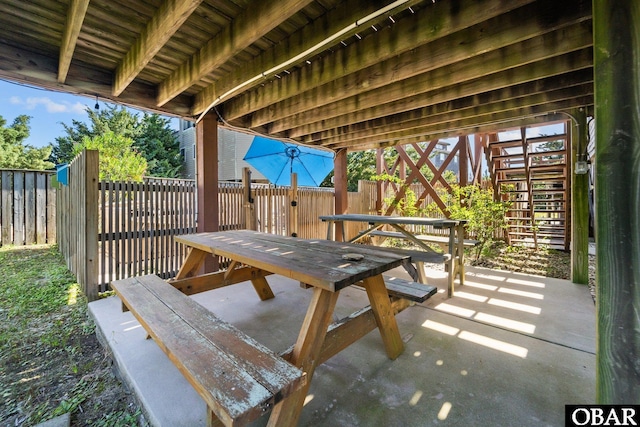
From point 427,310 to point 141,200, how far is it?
145 inches

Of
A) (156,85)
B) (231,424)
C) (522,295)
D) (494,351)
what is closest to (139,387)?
(231,424)

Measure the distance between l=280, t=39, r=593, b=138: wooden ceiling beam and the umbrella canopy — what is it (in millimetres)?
1344

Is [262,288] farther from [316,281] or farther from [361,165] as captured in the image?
[361,165]

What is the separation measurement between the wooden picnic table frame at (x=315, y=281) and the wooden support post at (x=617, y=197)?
925 millimetres

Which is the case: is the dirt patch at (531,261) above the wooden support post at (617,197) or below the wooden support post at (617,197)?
below

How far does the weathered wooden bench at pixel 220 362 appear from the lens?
2.86ft

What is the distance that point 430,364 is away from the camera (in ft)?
6.15

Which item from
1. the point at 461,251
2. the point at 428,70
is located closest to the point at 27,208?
the point at 428,70

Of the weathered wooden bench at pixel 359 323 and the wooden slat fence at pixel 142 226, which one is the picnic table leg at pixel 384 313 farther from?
the wooden slat fence at pixel 142 226

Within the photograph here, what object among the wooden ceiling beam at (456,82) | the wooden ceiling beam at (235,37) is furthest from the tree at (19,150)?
the wooden ceiling beam at (456,82)

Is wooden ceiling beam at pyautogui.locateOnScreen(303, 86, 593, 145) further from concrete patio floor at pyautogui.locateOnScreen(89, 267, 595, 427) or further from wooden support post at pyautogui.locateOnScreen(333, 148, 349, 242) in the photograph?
concrete patio floor at pyautogui.locateOnScreen(89, 267, 595, 427)

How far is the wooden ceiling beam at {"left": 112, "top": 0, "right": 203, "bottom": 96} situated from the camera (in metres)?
1.80

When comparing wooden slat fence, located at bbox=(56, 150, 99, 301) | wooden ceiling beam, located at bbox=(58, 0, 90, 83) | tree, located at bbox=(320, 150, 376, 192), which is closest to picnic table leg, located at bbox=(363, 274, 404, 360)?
wooden ceiling beam, located at bbox=(58, 0, 90, 83)

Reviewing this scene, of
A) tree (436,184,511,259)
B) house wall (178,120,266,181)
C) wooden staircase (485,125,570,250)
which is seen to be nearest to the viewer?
wooden staircase (485,125,570,250)
